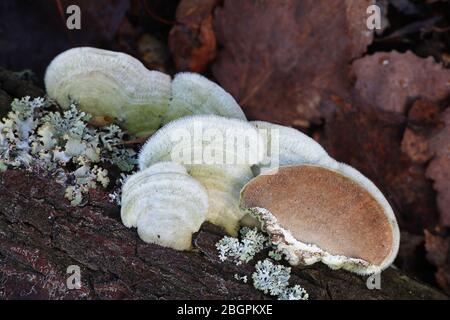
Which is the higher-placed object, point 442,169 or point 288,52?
point 288,52

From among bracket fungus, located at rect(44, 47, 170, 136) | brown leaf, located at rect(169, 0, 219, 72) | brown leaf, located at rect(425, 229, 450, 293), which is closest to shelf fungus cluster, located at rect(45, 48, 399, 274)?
bracket fungus, located at rect(44, 47, 170, 136)

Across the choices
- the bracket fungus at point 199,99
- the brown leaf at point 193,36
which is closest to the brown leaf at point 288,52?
the brown leaf at point 193,36

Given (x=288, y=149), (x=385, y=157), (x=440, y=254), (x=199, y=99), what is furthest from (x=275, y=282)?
(x=385, y=157)

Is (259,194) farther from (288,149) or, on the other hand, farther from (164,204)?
(164,204)


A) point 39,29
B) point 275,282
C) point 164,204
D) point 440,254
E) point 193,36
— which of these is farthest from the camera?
point 193,36

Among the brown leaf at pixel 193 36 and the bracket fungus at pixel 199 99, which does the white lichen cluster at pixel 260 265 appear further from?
the brown leaf at pixel 193 36

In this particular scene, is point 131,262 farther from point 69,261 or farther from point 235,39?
point 235,39
